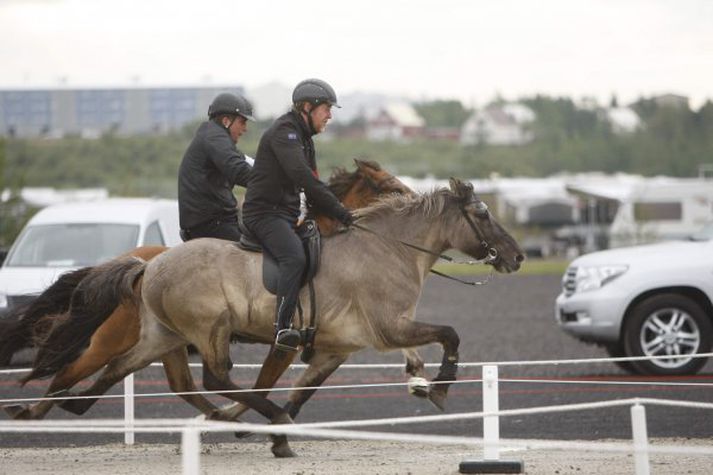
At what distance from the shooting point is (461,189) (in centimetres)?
1023

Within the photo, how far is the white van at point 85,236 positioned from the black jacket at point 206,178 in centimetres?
548

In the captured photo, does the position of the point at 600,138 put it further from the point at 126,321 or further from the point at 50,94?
the point at 126,321

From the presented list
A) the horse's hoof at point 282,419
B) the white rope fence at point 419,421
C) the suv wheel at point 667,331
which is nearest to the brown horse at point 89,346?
the horse's hoof at point 282,419

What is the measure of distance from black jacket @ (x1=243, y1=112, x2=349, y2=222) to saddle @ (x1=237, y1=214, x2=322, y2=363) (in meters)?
0.16

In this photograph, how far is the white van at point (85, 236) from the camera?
52.7 feet

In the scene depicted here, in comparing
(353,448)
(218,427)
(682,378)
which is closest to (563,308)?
(682,378)

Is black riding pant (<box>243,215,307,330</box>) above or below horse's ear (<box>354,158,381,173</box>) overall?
below

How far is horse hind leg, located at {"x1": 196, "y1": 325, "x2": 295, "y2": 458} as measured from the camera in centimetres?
959

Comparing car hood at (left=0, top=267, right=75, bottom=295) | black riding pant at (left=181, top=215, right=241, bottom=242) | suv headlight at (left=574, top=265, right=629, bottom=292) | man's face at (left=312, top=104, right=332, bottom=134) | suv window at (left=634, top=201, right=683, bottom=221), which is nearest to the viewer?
man's face at (left=312, top=104, right=332, bottom=134)

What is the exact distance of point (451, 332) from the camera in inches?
374

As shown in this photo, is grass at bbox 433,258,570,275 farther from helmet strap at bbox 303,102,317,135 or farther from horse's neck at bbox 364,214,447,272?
helmet strap at bbox 303,102,317,135

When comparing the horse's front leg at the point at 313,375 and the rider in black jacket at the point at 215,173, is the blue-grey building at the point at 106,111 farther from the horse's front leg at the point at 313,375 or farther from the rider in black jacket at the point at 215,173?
the horse's front leg at the point at 313,375

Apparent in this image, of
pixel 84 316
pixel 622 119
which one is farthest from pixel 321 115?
pixel 622 119

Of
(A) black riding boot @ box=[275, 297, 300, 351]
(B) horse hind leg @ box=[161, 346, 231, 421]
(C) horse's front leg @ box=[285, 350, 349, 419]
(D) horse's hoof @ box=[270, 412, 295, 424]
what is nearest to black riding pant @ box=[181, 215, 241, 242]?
(B) horse hind leg @ box=[161, 346, 231, 421]
